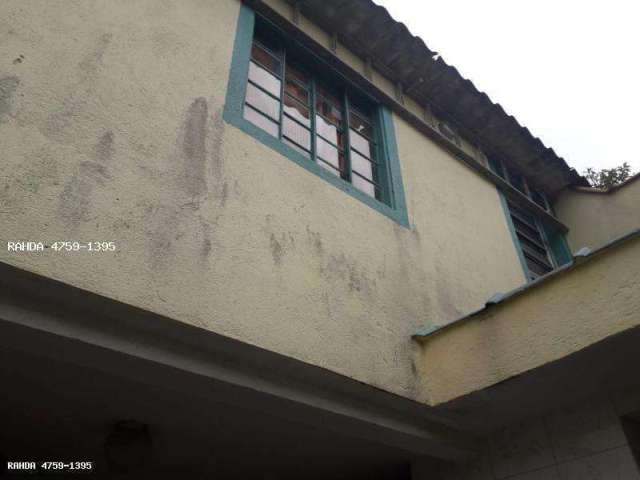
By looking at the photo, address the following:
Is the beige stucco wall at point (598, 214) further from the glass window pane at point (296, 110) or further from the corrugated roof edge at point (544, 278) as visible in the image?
the glass window pane at point (296, 110)

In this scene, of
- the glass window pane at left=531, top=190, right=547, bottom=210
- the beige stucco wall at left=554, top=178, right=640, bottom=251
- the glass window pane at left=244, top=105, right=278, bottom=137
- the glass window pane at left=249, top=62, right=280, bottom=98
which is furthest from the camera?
the glass window pane at left=531, top=190, right=547, bottom=210

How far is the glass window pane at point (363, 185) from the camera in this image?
197 inches

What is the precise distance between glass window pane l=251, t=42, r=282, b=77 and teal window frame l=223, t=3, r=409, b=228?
20cm

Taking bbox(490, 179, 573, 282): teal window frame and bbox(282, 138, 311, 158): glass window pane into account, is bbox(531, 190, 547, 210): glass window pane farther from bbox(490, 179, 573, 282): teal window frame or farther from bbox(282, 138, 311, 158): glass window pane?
bbox(282, 138, 311, 158): glass window pane

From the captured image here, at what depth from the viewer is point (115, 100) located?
3377 mm

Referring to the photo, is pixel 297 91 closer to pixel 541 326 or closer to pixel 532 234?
pixel 541 326

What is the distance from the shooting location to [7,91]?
290cm

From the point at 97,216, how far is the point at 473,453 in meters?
3.03

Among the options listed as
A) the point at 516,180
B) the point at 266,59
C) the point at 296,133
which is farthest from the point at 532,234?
the point at 266,59

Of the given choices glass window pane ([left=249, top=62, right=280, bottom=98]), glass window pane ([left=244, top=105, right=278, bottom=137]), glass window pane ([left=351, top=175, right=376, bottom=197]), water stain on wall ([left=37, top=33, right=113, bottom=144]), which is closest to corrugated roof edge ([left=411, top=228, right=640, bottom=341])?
glass window pane ([left=351, top=175, right=376, bottom=197])

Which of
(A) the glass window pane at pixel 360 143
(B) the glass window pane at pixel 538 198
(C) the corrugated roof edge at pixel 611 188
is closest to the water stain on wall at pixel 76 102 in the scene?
(A) the glass window pane at pixel 360 143

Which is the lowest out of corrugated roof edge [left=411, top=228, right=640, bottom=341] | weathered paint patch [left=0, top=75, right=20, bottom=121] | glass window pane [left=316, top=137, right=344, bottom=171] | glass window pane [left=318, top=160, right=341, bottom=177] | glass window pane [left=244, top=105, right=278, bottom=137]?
corrugated roof edge [left=411, top=228, right=640, bottom=341]

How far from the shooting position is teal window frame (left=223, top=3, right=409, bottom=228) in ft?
13.4

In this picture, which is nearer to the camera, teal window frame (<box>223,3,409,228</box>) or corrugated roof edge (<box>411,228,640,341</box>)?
corrugated roof edge (<box>411,228,640,341</box>)
